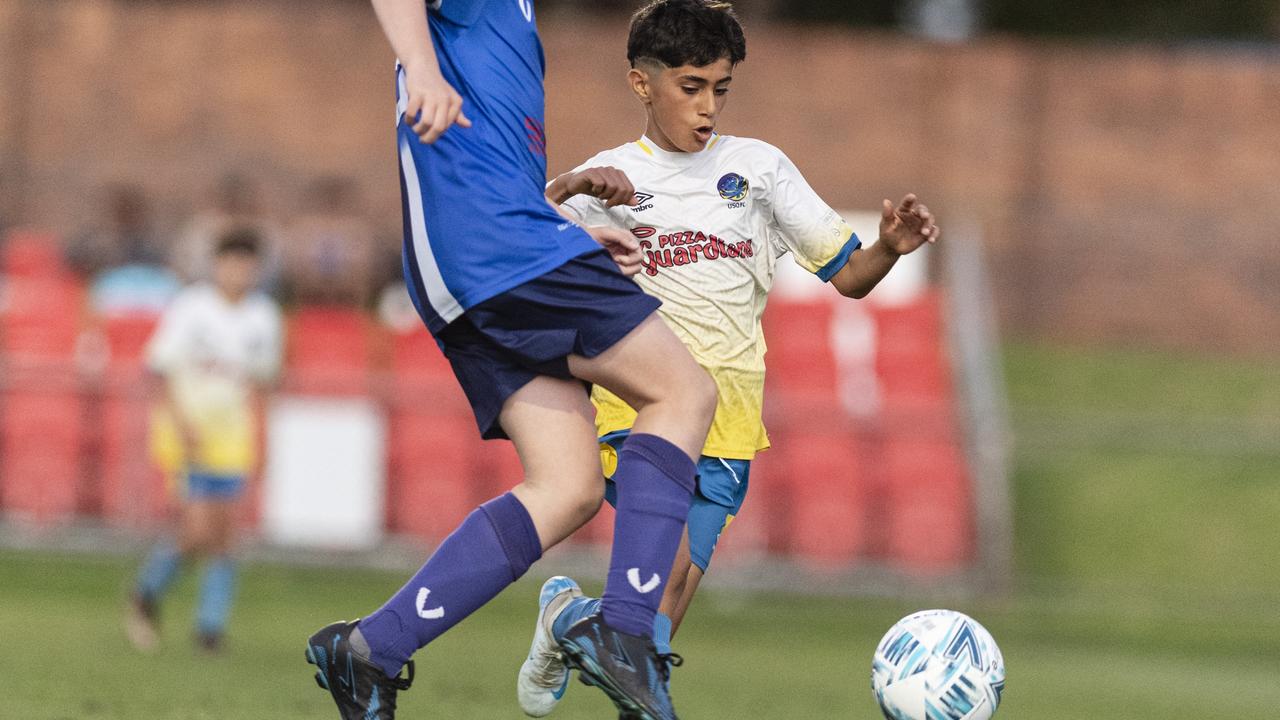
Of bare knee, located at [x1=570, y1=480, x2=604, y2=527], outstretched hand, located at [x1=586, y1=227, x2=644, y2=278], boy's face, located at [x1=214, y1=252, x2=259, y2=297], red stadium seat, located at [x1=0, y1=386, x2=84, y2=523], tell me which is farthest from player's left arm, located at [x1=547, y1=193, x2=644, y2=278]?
red stadium seat, located at [x1=0, y1=386, x2=84, y2=523]

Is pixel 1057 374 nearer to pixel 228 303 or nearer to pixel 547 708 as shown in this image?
pixel 228 303

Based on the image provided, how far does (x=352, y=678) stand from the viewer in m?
4.20

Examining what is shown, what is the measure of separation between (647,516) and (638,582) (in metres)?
0.16

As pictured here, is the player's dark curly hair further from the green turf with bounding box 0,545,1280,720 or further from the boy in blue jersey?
the green turf with bounding box 0,545,1280,720

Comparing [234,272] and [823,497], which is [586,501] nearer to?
[234,272]

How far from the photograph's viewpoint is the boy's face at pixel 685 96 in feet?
16.3

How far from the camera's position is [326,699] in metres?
7.22

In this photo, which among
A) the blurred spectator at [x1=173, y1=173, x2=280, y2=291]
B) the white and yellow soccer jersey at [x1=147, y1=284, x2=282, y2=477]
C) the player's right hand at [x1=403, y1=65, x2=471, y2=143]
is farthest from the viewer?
the blurred spectator at [x1=173, y1=173, x2=280, y2=291]

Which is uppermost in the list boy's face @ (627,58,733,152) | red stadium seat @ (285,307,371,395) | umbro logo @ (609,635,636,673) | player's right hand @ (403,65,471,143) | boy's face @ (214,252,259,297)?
player's right hand @ (403,65,471,143)

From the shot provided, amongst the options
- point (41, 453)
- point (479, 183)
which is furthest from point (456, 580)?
point (41, 453)

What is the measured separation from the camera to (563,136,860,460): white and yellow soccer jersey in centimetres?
511

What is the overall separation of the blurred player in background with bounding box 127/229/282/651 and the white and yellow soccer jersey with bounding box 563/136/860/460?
484 cm

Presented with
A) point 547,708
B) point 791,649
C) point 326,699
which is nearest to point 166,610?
point 791,649

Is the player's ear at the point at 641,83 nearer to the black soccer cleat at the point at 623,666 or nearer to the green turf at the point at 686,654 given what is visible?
the black soccer cleat at the point at 623,666
